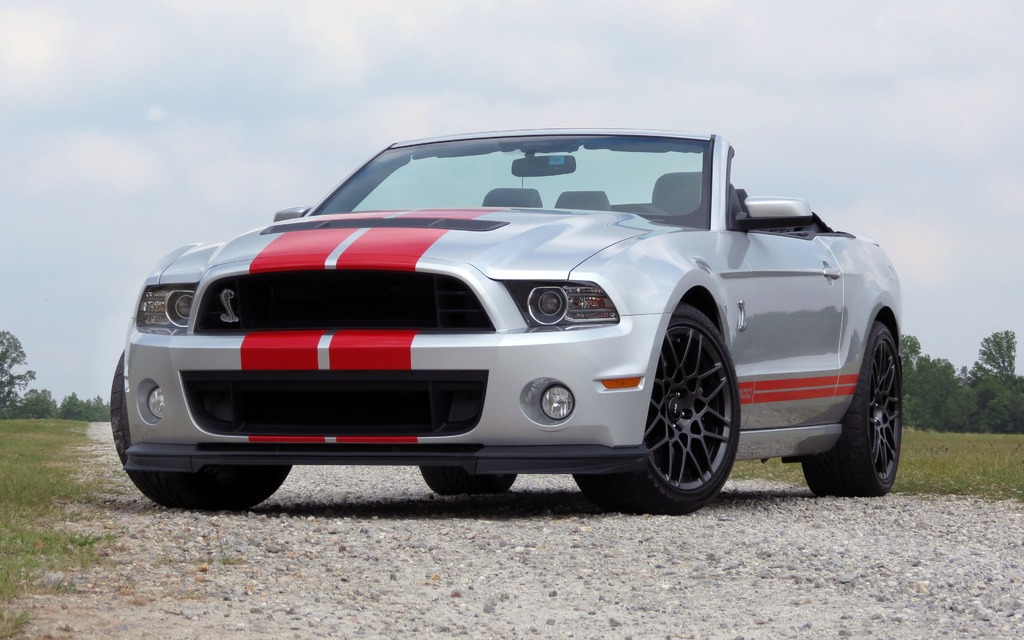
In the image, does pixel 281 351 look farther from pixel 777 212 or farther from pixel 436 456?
pixel 777 212

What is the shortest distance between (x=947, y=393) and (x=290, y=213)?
10605cm

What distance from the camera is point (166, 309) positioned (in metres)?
6.14

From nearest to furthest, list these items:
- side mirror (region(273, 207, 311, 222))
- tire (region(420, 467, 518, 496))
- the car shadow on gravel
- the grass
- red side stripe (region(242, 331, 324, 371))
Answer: the grass, red side stripe (region(242, 331, 324, 371)), the car shadow on gravel, side mirror (region(273, 207, 311, 222)), tire (region(420, 467, 518, 496))

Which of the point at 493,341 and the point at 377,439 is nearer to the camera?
the point at 493,341

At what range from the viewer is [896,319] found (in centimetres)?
878

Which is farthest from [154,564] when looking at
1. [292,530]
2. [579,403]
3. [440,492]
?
[440,492]

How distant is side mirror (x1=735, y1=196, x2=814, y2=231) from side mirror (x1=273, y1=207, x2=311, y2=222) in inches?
83.3

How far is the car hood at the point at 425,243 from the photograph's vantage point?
558 centimetres

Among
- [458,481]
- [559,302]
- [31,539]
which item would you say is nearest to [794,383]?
[559,302]

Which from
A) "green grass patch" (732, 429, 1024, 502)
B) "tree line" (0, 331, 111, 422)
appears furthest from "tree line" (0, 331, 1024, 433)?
"green grass patch" (732, 429, 1024, 502)

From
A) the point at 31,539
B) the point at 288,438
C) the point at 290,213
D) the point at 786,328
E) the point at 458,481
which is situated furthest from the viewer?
the point at 458,481

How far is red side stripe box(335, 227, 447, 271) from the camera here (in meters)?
5.59

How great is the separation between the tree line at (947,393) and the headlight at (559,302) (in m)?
86.5

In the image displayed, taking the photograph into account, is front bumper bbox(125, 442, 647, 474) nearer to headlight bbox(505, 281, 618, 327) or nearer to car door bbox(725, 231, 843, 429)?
headlight bbox(505, 281, 618, 327)
